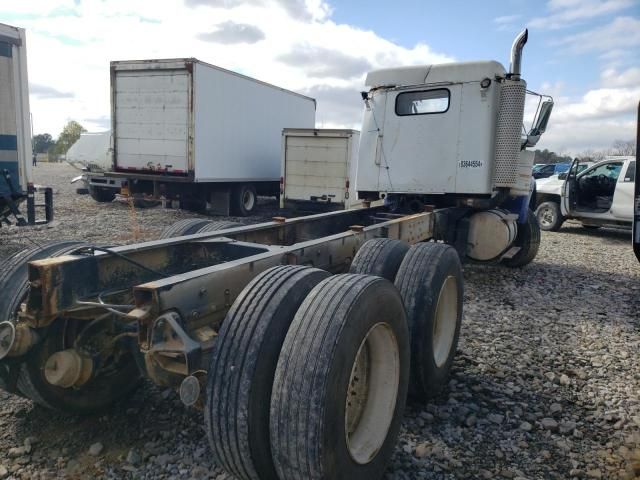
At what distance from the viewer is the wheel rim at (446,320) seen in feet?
12.4

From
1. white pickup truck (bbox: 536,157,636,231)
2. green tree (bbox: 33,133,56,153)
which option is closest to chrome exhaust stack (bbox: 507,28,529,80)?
white pickup truck (bbox: 536,157,636,231)

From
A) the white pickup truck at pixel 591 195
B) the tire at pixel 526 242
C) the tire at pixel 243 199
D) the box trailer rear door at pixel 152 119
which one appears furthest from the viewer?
the tire at pixel 243 199

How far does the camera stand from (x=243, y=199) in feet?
49.0

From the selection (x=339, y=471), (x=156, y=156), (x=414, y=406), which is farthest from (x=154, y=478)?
(x=156, y=156)

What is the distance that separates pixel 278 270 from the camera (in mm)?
2514

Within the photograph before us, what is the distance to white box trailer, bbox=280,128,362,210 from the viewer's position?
42.6 feet

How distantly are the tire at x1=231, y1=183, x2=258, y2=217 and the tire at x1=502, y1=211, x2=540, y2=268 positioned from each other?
862 centimetres

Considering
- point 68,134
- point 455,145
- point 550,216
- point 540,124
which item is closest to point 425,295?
point 455,145

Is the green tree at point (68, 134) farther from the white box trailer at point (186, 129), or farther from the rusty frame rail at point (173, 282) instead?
the rusty frame rail at point (173, 282)

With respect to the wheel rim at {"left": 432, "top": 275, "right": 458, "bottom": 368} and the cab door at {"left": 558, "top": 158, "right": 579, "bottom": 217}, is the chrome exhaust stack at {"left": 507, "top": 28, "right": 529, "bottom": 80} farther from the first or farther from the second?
the cab door at {"left": 558, "top": 158, "right": 579, "bottom": 217}

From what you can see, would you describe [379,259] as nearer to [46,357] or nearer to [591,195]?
[46,357]

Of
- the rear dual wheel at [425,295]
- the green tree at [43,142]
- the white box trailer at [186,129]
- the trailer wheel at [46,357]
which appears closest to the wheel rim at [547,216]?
the white box trailer at [186,129]

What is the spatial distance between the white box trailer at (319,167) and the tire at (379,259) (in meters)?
9.40

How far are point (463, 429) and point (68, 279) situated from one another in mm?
2495
